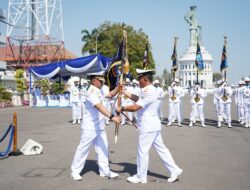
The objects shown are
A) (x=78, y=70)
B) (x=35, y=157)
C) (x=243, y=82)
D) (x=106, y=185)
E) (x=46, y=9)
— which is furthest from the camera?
(x=46, y=9)

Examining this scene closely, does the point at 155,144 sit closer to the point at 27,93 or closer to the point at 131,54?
the point at 27,93

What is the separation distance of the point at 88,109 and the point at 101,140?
64cm

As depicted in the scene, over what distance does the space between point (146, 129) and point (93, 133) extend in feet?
3.38

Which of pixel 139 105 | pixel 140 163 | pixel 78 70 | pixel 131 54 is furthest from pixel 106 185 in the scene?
pixel 131 54

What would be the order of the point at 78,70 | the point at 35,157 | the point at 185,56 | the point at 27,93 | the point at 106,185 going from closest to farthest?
1. the point at 106,185
2. the point at 35,157
3. the point at 78,70
4. the point at 27,93
5. the point at 185,56

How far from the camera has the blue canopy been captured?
68.2 feet

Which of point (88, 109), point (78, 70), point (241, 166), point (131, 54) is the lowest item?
point (241, 166)

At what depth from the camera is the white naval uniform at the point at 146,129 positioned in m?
5.78

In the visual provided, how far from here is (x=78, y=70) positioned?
22.4 m

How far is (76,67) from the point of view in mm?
22484

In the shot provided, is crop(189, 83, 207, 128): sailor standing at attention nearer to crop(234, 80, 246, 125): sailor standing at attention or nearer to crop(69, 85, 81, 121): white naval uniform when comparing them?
crop(234, 80, 246, 125): sailor standing at attention

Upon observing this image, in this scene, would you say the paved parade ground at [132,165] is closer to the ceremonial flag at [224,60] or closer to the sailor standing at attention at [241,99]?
the sailor standing at attention at [241,99]

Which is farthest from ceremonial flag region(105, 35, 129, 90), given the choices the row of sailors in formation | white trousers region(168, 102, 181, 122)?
white trousers region(168, 102, 181, 122)

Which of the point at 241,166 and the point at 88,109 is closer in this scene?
the point at 88,109
